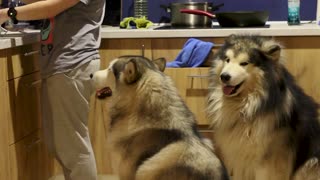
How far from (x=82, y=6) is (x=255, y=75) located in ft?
2.97

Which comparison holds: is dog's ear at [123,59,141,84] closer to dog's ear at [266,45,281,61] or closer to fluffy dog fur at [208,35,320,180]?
fluffy dog fur at [208,35,320,180]

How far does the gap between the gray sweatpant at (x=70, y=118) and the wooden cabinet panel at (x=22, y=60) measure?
20cm

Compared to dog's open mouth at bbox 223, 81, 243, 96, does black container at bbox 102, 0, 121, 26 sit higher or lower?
higher

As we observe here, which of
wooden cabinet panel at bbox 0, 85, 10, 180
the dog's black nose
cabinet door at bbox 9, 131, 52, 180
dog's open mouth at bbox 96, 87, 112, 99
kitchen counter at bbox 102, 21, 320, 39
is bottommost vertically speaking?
cabinet door at bbox 9, 131, 52, 180

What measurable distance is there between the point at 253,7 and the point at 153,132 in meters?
2.05

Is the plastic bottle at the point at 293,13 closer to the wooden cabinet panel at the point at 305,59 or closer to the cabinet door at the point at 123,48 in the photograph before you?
the wooden cabinet panel at the point at 305,59

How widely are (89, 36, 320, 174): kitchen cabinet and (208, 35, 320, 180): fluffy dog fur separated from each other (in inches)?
27.1

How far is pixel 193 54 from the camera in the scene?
116 inches

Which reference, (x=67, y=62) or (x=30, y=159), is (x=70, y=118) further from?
(x=30, y=159)

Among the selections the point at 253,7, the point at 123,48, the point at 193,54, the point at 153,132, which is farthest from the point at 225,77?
the point at 253,7

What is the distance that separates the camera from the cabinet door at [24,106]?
8.59 ft

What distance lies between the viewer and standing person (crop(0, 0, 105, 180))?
96.1 inches

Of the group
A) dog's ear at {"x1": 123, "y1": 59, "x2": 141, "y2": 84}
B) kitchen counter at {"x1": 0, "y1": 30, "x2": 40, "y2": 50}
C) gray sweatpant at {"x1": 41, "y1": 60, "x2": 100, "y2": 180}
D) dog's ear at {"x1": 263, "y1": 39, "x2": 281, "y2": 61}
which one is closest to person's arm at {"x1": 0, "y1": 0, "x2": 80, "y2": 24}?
kitchen counter at {"x1": 0, "y1": 30, "x2": 40, "y2": 50}

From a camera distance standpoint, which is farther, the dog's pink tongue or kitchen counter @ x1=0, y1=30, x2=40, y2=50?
kitchen counter @ x1=0, y1=30, x2=40, y2=50
